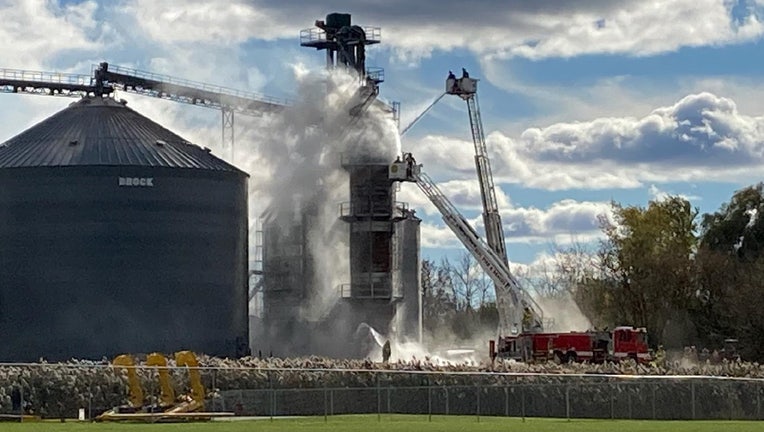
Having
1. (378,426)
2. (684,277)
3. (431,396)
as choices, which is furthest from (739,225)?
(378,426)

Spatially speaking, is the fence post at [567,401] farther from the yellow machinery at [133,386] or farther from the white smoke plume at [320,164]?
the white smoke plume at [320,164]

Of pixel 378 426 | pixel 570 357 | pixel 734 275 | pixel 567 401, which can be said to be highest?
pixel 734 275

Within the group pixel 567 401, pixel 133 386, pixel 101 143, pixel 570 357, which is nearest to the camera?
pixel 567 401

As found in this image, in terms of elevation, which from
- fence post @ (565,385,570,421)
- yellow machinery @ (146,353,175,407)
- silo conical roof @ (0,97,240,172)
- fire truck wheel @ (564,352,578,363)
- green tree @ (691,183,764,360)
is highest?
silo conical roof @ (0,97,240,172)

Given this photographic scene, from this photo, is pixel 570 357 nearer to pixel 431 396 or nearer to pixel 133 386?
pixel 431 396

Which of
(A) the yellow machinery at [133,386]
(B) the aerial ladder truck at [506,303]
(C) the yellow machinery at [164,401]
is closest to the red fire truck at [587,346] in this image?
(B) the aerial ladder truck at [506,303]

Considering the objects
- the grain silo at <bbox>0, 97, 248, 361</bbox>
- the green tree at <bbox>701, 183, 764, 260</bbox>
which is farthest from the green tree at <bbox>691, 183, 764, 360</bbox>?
the grain silo at <bbox>0, 97, 248, 361</bbox>

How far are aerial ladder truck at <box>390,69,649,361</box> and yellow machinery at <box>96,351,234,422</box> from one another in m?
24.5

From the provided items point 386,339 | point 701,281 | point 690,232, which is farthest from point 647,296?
point 386,339

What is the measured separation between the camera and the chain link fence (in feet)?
201

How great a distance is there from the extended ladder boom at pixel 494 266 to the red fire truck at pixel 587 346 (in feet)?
34.3

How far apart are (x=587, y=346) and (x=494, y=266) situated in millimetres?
16177

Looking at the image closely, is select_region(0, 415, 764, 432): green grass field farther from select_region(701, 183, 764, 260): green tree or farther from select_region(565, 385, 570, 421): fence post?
select_region(701, 183, 764, 260): green tree

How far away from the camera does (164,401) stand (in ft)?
198
